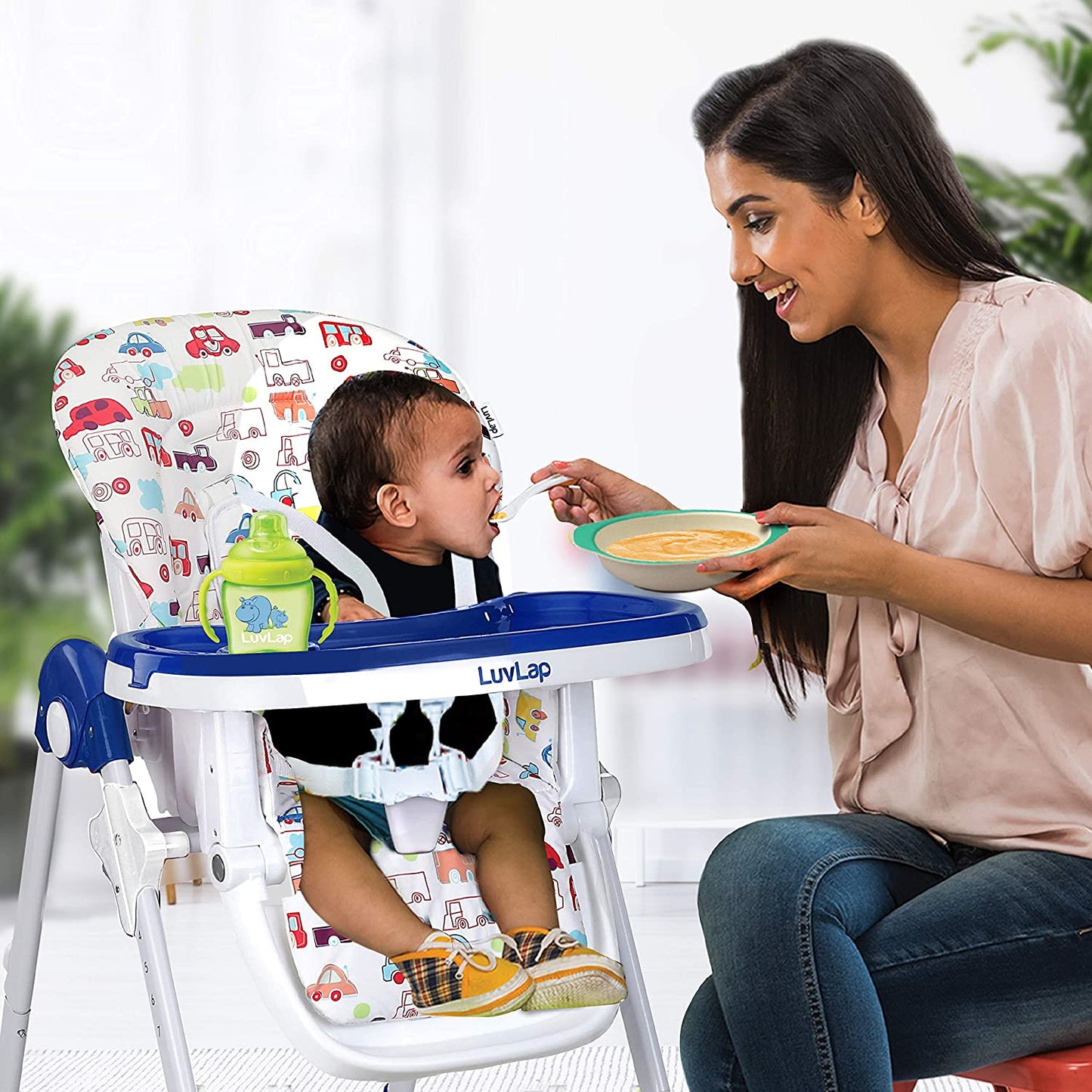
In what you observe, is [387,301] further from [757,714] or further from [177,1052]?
[177,1052]

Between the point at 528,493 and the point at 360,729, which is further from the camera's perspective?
the point at 528,493

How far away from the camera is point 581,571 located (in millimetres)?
2848

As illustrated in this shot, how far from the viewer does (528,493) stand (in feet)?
4.54

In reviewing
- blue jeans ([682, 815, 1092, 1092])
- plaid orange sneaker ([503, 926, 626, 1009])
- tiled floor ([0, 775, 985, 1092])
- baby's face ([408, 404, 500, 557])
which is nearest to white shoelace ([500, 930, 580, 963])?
plaid orange sneaker ([503, 926, 626, 1009])

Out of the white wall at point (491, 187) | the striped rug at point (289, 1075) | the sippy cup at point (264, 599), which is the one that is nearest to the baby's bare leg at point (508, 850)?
the sippy cup at point (264, 599)

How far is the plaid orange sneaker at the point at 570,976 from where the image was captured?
3.53 feet

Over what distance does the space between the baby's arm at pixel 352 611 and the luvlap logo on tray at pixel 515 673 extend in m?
0.28

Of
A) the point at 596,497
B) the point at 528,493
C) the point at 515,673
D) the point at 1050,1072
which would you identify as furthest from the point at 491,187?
the point at 1050,1072

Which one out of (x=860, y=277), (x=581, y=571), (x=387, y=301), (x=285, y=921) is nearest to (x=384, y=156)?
(x=387, y=301)

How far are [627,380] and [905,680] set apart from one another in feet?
5.29

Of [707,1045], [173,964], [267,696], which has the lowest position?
[173,964]

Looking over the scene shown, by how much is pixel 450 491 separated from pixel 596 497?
0.17 metres

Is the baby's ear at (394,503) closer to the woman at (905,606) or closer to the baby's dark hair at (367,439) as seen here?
the baby's dark hair at (367,439)

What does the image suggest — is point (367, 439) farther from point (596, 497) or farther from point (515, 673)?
point (515, 673)
